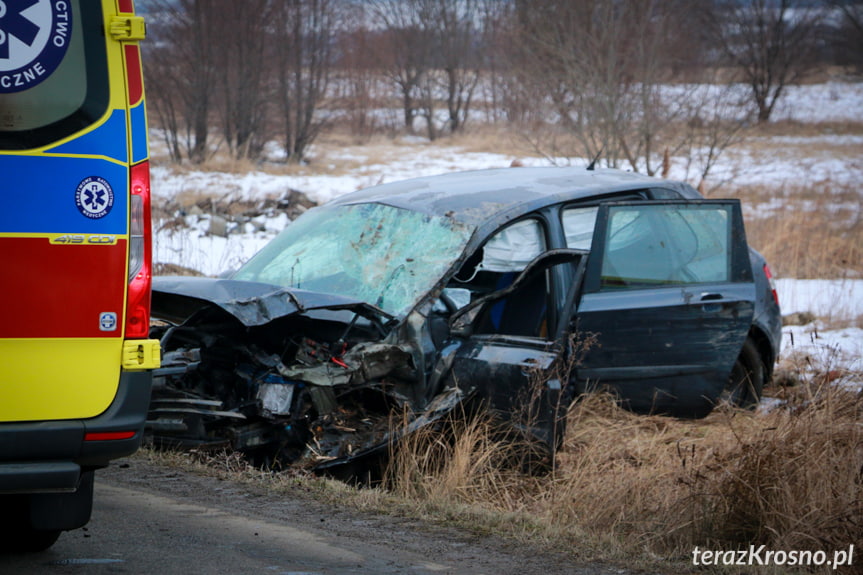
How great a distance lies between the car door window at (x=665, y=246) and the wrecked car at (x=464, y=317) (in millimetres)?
11

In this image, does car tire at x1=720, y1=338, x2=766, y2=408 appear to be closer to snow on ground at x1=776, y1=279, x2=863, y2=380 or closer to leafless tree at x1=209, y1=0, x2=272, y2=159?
snow on ground at x1=776, y1=279, x2=863, y2=380

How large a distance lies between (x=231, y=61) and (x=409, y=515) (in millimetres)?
24218

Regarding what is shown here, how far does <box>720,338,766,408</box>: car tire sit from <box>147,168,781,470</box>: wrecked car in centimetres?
2

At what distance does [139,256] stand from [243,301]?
167cm

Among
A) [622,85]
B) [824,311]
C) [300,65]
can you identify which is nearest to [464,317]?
[824,311]

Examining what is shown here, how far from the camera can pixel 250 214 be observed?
16469 mm

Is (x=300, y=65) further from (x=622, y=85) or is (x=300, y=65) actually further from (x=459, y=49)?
(x=622, y=85)

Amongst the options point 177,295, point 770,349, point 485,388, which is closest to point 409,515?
point 485,388

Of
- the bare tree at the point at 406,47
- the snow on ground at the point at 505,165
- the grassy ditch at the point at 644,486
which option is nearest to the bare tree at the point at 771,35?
the snow on ground at the point at 505,165

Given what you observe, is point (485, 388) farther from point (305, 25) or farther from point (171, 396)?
point (305, 25)

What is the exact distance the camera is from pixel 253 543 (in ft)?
12.3

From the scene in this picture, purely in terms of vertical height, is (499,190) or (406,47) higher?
(406,47)

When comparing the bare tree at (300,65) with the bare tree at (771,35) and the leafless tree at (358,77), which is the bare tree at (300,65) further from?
the bare tree at (771,35)

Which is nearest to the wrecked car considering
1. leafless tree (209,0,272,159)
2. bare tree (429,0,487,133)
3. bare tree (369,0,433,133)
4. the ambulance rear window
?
the ambulance rear window
